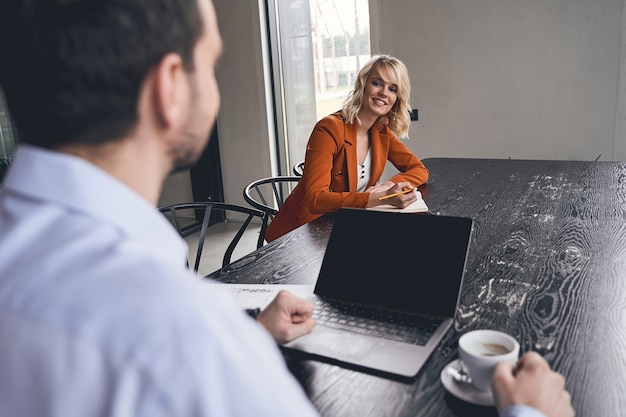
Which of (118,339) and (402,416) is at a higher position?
(118,339)

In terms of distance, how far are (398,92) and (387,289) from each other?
160 centimetres

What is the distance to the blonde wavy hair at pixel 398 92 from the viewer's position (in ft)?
8.03

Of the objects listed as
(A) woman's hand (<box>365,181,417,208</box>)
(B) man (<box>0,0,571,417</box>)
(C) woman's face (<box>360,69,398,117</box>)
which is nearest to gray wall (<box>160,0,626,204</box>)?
(C) woman's face (<box>360,69,398,117</box>)

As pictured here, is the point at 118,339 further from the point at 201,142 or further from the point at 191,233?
the point at 191,233

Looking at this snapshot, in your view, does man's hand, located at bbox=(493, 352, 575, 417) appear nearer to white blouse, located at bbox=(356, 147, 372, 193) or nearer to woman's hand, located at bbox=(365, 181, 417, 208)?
woman's hand, located at bbox=(365, 181, 417, 208)

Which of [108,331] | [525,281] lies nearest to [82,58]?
[108,331]

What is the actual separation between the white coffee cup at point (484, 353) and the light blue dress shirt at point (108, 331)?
0.38m

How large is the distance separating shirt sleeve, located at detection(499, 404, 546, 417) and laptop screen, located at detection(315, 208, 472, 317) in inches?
13.0

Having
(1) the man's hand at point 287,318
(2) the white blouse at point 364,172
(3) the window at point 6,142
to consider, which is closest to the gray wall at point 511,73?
(2) the white blouse at point 364,172

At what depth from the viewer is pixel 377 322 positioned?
39.9 inches

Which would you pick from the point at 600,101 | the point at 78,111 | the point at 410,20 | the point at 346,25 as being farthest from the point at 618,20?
the point at 78,111

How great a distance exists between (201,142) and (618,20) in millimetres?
3335

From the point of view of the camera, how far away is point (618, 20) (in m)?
3.20

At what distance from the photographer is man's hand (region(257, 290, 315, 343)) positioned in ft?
A: 3.14
